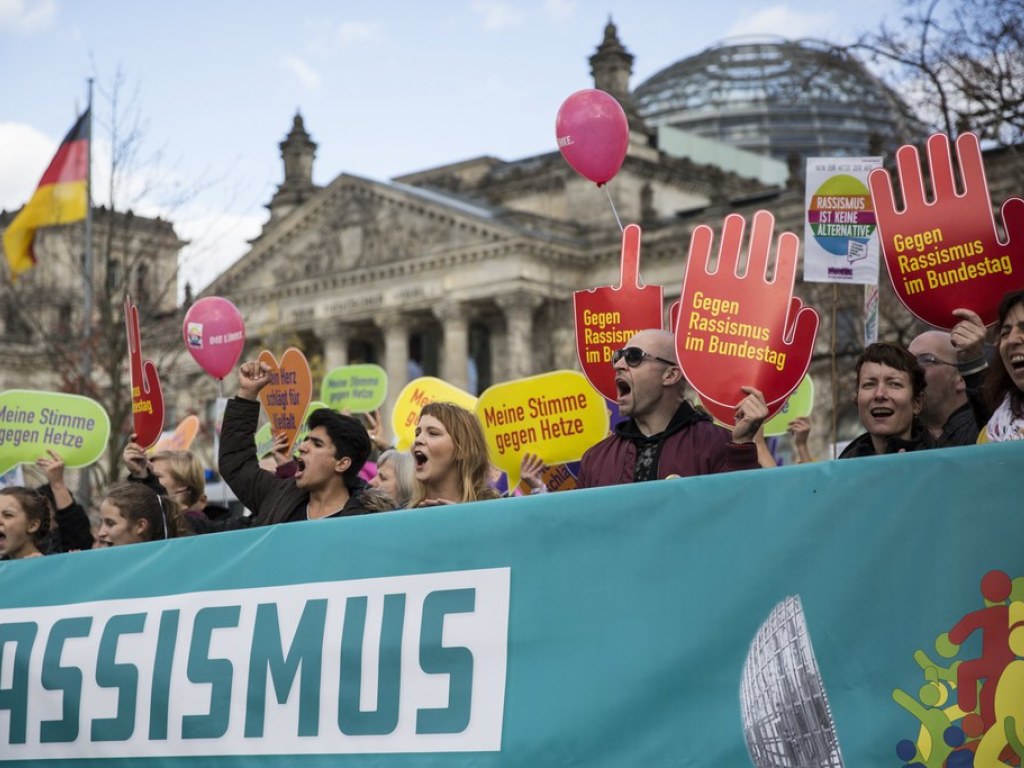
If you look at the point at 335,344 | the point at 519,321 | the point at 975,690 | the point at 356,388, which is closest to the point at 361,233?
the point at 335,344

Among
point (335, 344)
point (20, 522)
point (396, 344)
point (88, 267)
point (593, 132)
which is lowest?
point (20, 522)

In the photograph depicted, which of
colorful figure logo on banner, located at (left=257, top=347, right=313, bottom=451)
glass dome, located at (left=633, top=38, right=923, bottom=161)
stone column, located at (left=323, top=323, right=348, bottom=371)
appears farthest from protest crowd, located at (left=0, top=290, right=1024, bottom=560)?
glass dome, located at (left=633, top=38, right=923, bottom=161)

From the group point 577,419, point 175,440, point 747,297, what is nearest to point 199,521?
point 577,419

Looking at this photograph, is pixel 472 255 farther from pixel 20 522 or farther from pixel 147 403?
pixel 20 522

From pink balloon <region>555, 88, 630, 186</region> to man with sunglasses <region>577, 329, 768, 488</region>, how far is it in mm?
2968

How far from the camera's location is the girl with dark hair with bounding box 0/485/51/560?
7195mm

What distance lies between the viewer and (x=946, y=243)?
6379 millimetres

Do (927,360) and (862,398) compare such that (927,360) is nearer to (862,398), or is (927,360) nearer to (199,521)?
(862,398)

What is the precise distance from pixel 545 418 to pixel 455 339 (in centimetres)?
5211

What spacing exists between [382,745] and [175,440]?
11.2 metres

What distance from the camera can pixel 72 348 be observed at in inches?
1114

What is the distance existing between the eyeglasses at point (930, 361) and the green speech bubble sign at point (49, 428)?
217 inches

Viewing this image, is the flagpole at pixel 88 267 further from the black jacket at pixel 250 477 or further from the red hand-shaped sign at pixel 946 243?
the red hand-shaped sign at pixel 946 243

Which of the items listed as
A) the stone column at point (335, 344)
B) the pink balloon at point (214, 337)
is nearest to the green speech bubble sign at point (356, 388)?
the pink balloon at point (214, 337)
